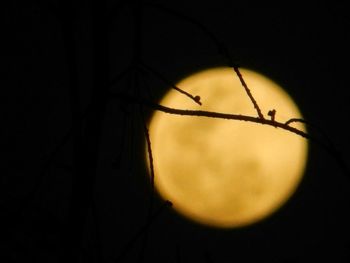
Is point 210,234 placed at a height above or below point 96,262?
above

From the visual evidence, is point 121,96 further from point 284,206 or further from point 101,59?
point 284,206

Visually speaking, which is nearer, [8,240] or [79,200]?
[79,200]

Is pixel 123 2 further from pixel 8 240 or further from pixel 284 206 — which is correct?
pixel 284 206

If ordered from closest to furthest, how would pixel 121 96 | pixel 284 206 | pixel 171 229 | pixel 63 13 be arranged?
pixel 63 13 < pixel 121 96 < pixel 171 229 < pixel 284 206

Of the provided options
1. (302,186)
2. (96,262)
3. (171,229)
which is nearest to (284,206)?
(302,186)

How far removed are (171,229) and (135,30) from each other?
1240 inches

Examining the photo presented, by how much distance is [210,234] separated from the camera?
3216 centimetres


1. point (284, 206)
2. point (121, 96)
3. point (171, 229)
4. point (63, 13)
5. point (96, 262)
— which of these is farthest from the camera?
point (284, 206)

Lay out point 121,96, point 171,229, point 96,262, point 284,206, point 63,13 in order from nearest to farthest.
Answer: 1. point 63,13
2. point 121,96
3. point 96,262
4. point 171,229
5. point 284,206

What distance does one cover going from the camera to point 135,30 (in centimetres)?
94

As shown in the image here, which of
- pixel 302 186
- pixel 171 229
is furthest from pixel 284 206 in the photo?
pixel 171 229

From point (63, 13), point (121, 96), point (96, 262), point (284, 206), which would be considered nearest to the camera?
point (63, 13)

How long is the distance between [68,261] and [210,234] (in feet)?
105

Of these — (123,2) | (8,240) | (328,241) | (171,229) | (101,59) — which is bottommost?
(8,240)
